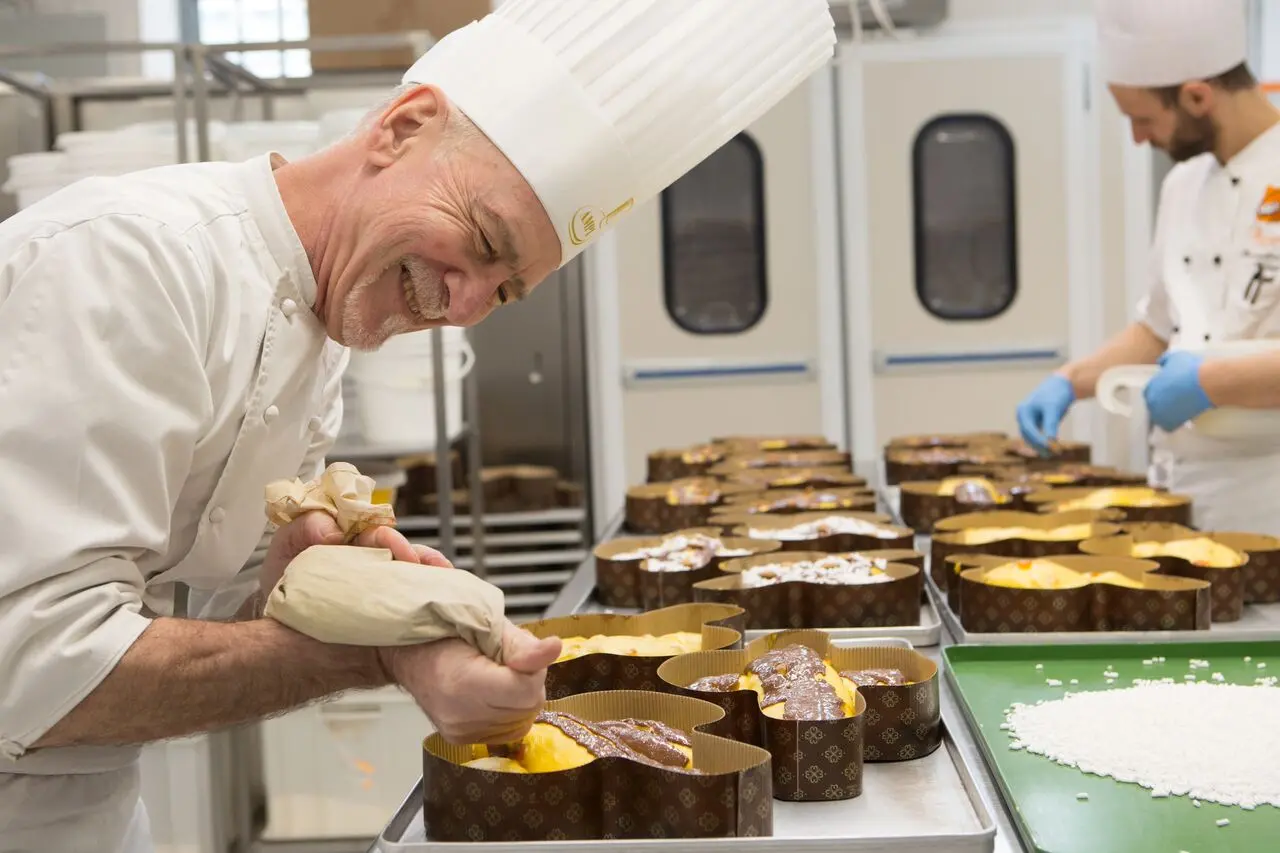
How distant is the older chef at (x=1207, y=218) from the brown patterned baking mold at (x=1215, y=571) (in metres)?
0.54

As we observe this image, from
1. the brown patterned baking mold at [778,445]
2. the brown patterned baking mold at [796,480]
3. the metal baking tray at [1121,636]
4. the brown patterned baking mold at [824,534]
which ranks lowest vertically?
the metal baking tray at [1121,636]

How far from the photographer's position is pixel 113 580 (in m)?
0.96

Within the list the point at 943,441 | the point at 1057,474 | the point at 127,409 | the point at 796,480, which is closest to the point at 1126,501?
the point at 1057,474

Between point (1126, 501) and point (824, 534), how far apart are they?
25.1 inches

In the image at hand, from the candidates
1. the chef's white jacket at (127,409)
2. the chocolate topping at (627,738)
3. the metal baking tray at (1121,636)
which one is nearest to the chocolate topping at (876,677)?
the chocolate topping at (627,738)

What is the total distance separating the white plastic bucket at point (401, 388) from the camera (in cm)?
358

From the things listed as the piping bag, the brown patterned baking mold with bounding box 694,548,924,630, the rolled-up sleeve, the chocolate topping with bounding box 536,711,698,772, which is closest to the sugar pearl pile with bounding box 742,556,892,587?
the brown patterned baking mold with bounding box 694,548,924,630

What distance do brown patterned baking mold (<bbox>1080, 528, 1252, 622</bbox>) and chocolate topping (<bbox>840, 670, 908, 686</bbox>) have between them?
2.26 ft

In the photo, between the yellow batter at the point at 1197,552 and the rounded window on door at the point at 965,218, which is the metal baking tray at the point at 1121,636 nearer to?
the yellow batter at the point at 1197,552

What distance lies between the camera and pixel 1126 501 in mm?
2393

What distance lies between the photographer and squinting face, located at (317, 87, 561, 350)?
44.4 inches

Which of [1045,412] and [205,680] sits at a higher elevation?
[1045,412]

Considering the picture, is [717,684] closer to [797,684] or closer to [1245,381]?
[797,684]

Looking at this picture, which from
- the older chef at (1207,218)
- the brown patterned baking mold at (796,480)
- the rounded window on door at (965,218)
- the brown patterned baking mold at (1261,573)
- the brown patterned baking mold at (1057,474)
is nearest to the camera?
the brown patterned baking mold at (1261,573)
